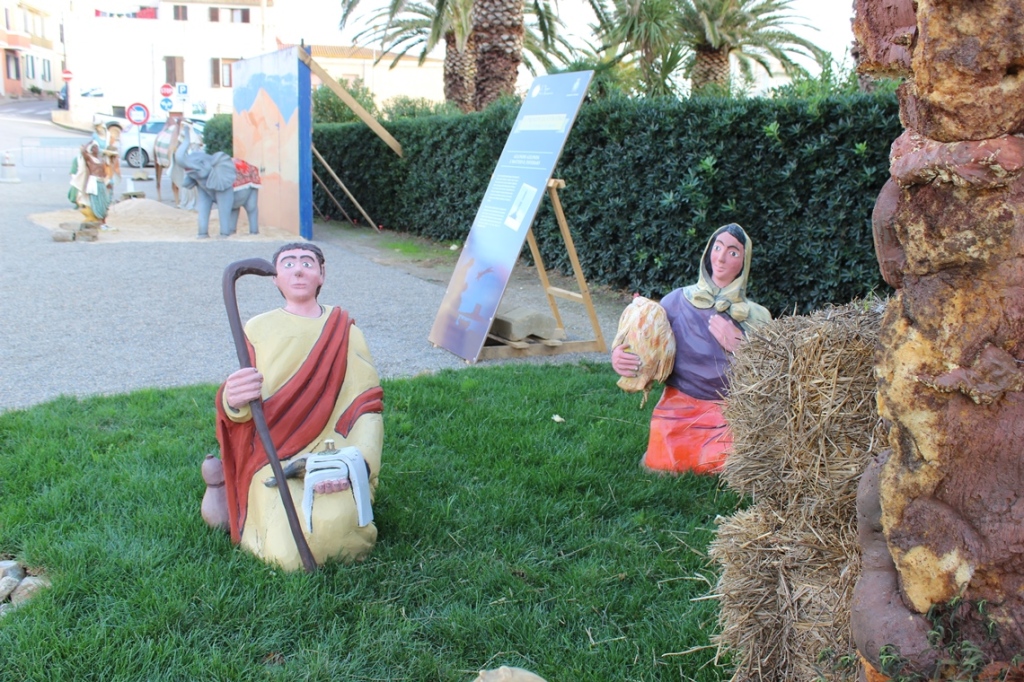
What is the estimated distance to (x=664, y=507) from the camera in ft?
13.8

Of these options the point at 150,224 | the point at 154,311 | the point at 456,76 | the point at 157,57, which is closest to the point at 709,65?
the point at 456,76

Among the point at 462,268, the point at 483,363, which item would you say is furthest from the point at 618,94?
the point at 483,363

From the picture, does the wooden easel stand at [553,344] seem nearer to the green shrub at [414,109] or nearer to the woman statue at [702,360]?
the woman statue at [702,360]

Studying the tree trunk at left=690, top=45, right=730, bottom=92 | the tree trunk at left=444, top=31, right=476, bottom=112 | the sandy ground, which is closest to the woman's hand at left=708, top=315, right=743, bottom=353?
the sandy ground

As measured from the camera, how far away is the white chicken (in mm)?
4500

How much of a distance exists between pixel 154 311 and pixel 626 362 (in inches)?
229

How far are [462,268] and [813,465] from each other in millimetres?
5154

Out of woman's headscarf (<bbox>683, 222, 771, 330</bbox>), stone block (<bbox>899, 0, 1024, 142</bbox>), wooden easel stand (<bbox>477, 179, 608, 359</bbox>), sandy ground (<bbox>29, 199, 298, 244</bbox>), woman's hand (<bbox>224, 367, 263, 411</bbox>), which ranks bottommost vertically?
sandy ground (<bbox>29, 199, 298, 244</bbox>)

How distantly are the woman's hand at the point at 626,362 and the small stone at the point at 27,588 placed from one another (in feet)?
9.15

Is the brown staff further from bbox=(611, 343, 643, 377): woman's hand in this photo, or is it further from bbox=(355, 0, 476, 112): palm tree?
bbox=(355, 0, 476, 112): palm tree

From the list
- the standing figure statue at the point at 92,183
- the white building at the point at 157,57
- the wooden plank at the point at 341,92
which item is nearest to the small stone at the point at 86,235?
the standing figure statue at the point at 92,183

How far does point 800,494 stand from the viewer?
2.61 metres

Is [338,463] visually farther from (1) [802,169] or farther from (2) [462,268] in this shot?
(1) [802,169]

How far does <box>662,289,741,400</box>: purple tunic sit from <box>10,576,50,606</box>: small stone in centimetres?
307
